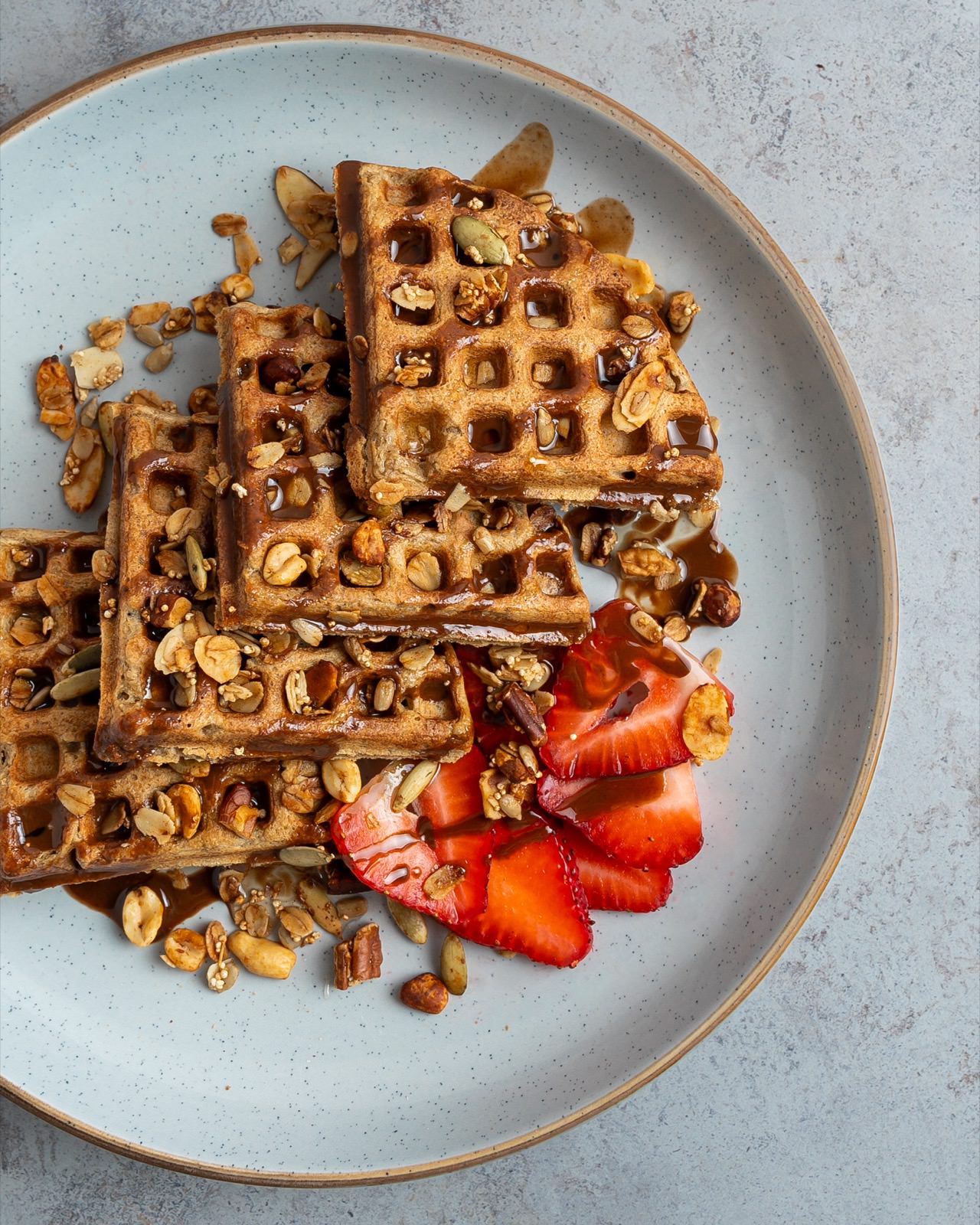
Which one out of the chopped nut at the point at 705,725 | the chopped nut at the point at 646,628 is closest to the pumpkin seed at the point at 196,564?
the chopped nut at the point at 646,628

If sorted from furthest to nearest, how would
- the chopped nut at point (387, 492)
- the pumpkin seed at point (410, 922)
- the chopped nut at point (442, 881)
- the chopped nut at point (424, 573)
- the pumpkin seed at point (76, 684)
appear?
the pumpkin seed at point (410, 922), the chopped nut at point (442, 881), the pumpkin seed at point (76, 684), the chopped nut at point (424, 573), the chopped nut at point (387, 492)

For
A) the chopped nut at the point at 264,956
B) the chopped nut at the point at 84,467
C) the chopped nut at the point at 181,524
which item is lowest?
the chopped nut at the point at 264,956

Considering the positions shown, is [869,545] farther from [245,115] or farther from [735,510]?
[245,115]

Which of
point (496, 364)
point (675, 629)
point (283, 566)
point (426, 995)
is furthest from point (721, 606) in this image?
point (426, 995)

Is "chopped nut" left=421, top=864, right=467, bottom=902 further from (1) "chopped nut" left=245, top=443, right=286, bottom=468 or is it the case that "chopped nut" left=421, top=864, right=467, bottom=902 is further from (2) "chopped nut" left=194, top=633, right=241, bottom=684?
(1) "chopped nut" left=245, top=443, right=286, bottom=468

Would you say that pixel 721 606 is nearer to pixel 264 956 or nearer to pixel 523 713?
pixel 523 713

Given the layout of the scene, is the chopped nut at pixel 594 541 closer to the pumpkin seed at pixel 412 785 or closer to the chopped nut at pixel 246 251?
the pumpkin seed at pixel 412 785

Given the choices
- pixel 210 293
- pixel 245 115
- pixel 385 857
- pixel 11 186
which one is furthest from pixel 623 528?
pixel 11 186


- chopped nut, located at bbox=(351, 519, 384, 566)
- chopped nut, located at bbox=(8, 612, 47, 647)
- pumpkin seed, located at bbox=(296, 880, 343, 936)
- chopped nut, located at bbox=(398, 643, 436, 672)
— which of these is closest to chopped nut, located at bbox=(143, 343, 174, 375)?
chopped nut, located at bbox=(8, 612, 47, 647)

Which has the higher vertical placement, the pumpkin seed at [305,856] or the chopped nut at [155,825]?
the chopped nut at [155,825]
